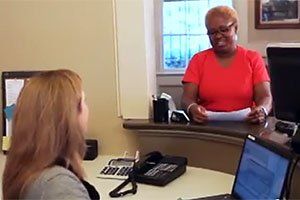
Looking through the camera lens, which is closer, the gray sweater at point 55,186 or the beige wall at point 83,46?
the gray sweater at point 55,186

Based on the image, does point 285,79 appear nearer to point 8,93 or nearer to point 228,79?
point 228,79

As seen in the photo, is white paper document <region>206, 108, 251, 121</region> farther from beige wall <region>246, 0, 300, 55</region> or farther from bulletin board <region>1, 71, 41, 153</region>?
beige wall <region>246, 0, 300, 55</region>

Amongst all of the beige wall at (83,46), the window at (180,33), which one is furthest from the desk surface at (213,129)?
the window at (180,33)

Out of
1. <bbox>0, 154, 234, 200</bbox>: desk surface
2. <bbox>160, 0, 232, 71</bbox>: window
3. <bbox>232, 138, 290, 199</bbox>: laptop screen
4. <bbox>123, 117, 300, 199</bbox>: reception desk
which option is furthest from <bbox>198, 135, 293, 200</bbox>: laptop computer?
<bbox>160, 0, 232, 71</bbox>: window

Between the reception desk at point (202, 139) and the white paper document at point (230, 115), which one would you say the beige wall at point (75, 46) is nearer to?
the reception desk at point (202, 139)

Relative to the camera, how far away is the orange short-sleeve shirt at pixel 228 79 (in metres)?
2.89

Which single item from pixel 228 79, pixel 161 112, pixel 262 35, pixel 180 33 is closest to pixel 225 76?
pixel 228 79

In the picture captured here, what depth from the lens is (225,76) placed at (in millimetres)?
2918

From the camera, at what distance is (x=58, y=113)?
5.05ft

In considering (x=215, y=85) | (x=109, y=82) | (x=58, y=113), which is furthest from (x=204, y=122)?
(x=58, y=113)

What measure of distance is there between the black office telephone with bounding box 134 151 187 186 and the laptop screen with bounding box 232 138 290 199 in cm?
35

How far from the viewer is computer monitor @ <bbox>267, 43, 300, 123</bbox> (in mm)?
2072

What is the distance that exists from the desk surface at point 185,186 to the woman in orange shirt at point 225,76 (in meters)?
0.45

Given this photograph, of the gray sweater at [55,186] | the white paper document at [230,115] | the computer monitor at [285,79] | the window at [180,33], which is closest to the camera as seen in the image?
the gray sweater at [55,186]
